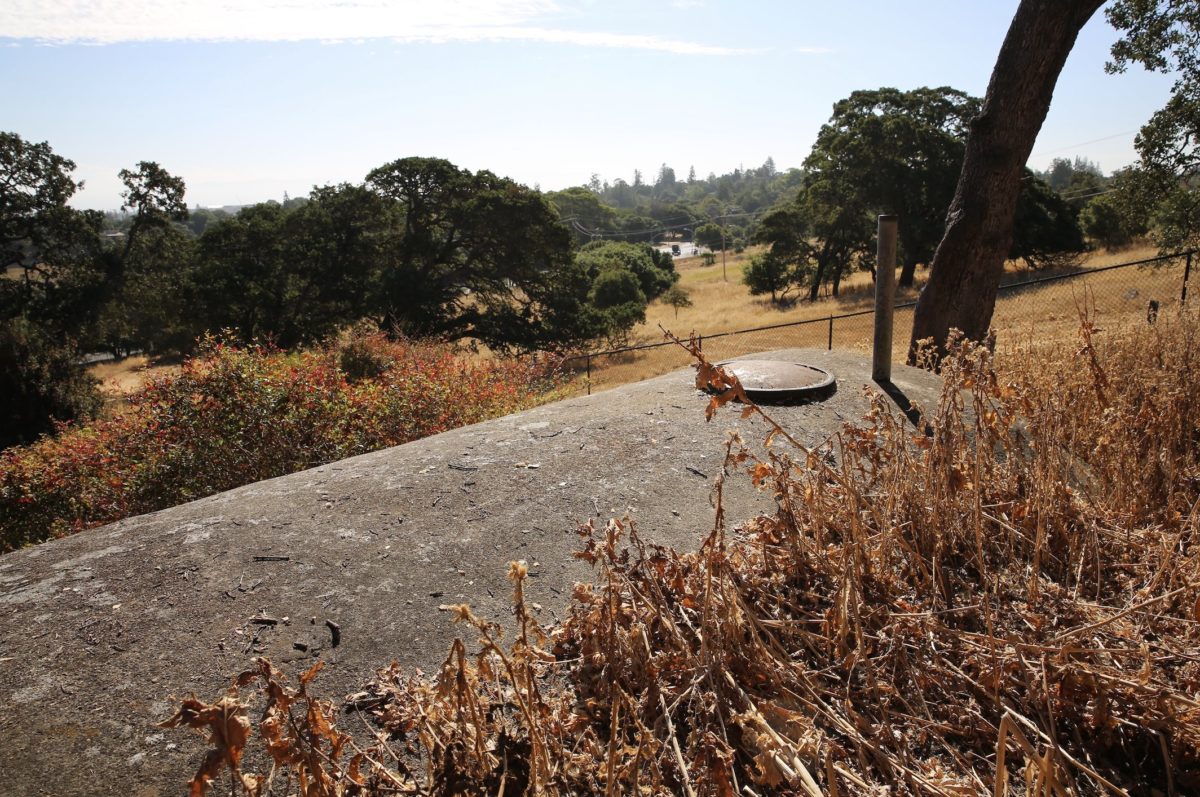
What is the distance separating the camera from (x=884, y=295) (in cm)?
553

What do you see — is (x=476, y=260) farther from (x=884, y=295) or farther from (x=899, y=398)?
(x=899, y=398)

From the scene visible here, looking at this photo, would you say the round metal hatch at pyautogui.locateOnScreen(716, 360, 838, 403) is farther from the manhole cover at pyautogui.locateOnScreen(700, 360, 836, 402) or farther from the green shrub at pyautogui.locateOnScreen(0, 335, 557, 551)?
the green shrub at pyautogui.locateOnScreen(0, 335, 557, 551)

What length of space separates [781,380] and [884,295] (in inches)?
45.3

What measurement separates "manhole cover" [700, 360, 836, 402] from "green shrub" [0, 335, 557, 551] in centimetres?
313

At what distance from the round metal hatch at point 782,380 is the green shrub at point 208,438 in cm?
314

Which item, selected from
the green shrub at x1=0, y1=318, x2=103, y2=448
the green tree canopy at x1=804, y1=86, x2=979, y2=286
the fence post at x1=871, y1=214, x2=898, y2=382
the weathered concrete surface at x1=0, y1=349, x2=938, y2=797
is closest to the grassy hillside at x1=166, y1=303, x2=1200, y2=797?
the weathered concrete surface at x1=0, y1=349, x2=938, y2=797

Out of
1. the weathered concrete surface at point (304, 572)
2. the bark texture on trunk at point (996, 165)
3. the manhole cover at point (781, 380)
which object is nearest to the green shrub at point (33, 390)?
the weathered concrete surface at point (304, 572)

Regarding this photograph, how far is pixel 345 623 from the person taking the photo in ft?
8.71

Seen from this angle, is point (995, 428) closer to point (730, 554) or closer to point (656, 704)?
point (730, 554)

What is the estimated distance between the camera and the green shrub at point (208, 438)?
6109mm

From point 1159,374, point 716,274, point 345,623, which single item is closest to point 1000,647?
point 345,623

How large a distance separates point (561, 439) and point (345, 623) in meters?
1.95

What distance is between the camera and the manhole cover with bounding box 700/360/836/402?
5.06 m

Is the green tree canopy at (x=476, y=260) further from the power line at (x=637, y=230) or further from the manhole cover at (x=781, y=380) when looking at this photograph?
the power line at (x=637, y=230)
